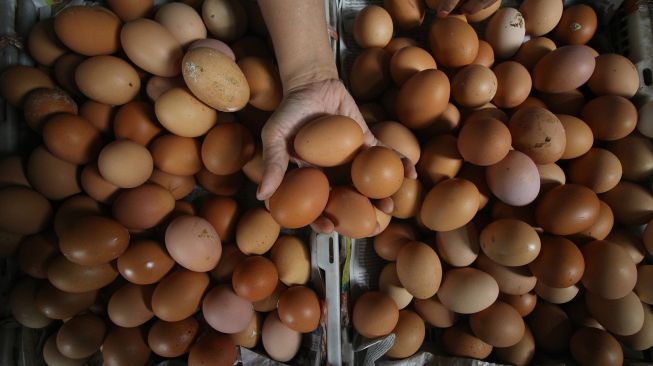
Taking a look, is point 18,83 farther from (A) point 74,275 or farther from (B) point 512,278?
(B) point 512,278

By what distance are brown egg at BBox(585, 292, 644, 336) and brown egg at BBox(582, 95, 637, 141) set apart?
48cm

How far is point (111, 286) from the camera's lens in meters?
1.14

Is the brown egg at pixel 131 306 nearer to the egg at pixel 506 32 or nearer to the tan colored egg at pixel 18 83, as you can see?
the tan colored egg at pixel 18 83

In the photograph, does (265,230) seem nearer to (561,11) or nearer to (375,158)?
(375,158)

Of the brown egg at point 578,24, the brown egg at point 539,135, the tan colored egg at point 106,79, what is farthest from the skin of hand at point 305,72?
the brown egg at point 578,24

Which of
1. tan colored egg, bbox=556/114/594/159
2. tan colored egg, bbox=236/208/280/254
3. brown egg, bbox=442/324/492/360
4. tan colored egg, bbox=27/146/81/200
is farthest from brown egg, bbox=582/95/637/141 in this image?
tan colored egg, bbox=27/146/81/200

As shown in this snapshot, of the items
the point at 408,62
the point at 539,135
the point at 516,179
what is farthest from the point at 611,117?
the point at 408,62

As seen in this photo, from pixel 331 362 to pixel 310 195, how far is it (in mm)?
500

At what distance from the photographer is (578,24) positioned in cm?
129

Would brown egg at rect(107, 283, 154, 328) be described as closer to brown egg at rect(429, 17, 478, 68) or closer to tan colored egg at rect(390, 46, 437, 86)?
tan colored egg at rect(390, 46, 437, 86)

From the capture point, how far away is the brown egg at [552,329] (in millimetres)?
1123

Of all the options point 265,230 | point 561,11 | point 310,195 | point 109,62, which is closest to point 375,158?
point 310,195

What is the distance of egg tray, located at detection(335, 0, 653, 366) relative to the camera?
1.11 m

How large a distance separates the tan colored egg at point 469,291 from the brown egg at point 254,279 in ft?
1.66
